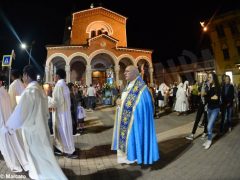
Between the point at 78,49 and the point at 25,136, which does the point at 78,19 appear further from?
the point at 25,136

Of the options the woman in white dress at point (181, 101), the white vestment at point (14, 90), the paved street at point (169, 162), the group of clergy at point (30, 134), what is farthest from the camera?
the woman in white dress at point (181, 101)

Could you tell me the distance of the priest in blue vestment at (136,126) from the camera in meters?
5.36

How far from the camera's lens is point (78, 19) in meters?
31.0

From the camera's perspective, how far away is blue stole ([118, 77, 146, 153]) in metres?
5.61

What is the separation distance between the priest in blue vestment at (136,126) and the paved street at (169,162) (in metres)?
0.33

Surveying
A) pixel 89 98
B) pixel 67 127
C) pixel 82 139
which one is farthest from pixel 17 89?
pixel 89 98

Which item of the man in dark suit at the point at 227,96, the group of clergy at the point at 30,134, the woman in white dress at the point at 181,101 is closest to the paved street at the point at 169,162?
the group of clergy at the point at 30,134

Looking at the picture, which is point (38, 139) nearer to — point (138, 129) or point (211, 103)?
point (138, 129)

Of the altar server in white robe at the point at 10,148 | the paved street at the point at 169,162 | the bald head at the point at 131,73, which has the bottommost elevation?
the paved street at the point at 169,162

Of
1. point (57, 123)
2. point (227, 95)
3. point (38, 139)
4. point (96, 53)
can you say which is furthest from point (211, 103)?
point (96, 53)

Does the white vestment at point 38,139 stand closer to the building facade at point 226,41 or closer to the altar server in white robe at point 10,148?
the altar server in white robe at point 10,148

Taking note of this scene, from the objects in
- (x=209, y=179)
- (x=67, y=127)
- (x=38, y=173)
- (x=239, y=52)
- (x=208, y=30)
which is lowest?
(x=209, y=179)

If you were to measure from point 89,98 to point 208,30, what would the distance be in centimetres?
2713

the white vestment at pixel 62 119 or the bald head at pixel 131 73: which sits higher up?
the bald head at pixel 131 73
